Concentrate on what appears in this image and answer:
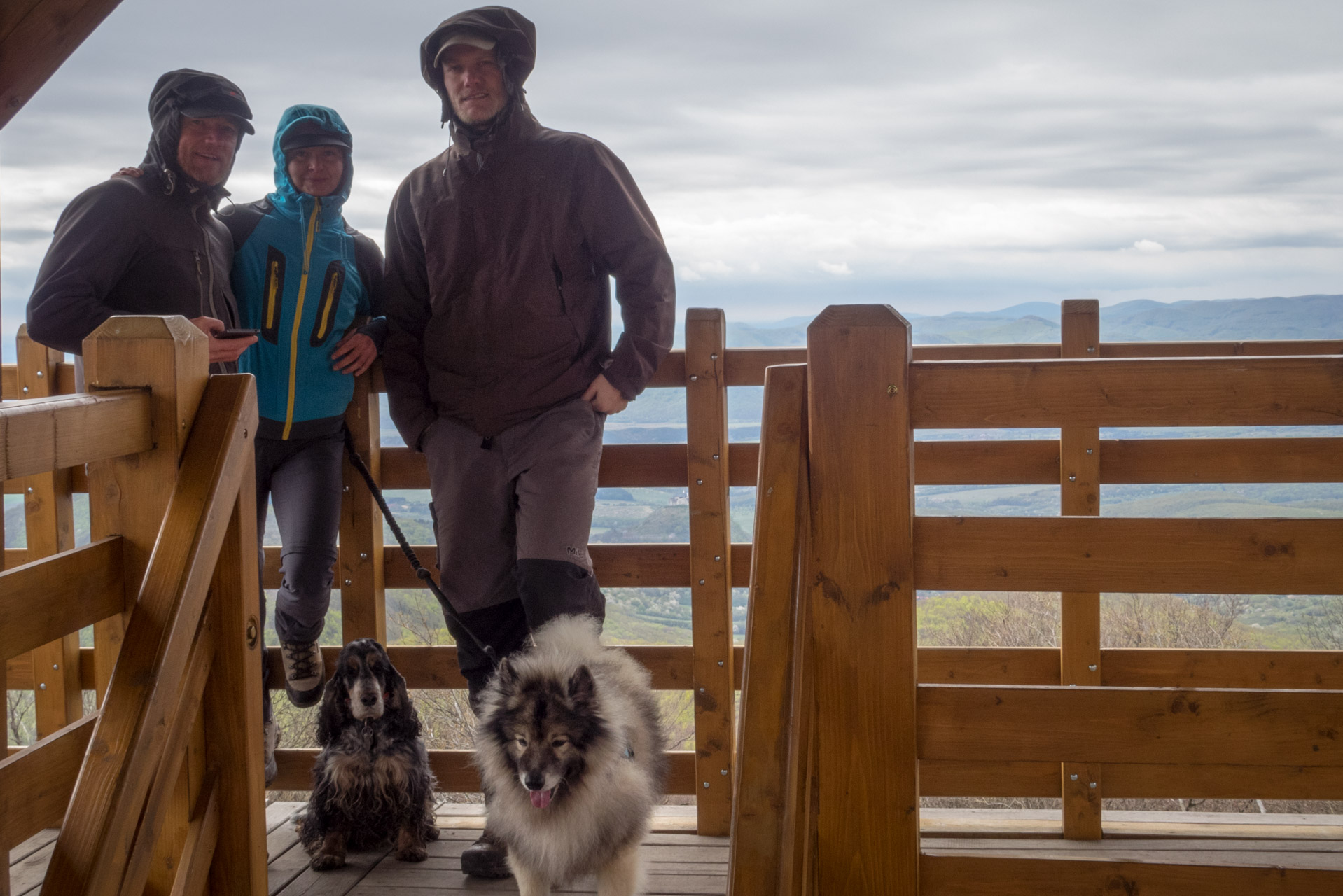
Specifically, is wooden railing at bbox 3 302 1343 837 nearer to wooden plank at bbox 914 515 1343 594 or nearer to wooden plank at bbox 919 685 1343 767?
wooden plank at bbox 919 685 1343 767

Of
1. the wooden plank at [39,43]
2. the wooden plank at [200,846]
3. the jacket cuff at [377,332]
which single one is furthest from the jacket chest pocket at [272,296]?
the wooden plank at [200,846]

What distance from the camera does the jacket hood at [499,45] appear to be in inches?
113

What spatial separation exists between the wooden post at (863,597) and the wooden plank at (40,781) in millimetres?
1309

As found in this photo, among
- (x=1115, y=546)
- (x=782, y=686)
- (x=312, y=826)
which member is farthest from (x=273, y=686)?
(x=1115, y=546)

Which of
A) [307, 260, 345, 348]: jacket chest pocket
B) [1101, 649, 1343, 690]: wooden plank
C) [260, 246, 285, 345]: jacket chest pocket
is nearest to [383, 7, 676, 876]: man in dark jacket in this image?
[307, 260, 345, 348]: jacket chest pocket

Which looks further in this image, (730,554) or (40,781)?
(730,554)

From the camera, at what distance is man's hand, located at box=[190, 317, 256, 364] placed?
2.66m

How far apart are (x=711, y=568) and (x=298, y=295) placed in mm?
1582

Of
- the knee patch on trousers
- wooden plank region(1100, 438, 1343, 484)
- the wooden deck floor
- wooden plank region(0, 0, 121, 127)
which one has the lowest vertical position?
the wooden deck floor

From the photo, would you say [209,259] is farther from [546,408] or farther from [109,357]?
[109,357]


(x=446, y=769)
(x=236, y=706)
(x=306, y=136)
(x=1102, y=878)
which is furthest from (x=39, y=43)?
(x=446, y=769)

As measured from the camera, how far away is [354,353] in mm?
3088

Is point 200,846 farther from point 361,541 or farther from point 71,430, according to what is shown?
point 361,541

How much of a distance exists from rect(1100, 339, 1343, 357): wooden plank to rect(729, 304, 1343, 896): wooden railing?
1903mm
